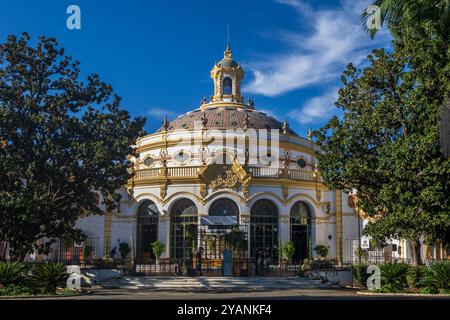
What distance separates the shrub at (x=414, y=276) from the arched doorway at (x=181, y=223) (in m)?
19.9

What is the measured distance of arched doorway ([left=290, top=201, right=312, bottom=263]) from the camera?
3966 cm

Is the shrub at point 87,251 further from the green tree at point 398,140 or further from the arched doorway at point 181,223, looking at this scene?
the green tree at point 398,140

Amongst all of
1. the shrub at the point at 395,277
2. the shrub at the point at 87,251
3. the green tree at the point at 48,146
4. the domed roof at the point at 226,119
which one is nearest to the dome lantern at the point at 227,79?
the domed roof at the point at 226,119

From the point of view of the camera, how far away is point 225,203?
127ft

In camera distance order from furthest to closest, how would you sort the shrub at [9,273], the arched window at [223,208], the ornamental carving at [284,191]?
the ornamental carving at [284,191], the arched window at [223,208], the shrub at [9,273]

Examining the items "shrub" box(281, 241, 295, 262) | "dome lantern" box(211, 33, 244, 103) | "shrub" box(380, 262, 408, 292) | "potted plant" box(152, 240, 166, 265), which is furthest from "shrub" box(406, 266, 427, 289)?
"dome lantern" box(211, 33, 244, 103)

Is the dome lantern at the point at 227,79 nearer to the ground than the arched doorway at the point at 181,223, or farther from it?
farther from it

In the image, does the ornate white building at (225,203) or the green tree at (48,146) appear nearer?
the green tree at (48,146)

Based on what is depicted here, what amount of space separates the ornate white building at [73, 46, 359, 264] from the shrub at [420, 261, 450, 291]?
16.3 meters

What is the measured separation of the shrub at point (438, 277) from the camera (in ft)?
61.1

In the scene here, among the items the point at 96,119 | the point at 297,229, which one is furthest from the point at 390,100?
the point at 297,229

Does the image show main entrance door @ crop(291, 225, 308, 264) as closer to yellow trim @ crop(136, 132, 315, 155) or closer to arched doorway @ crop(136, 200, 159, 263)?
yellow trim @ crop(136, 132, 315, 155)

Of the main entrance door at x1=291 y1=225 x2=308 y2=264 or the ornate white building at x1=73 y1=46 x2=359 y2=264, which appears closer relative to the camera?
the ornate white building at x1=73 y1=46 x2=359 y2=264
